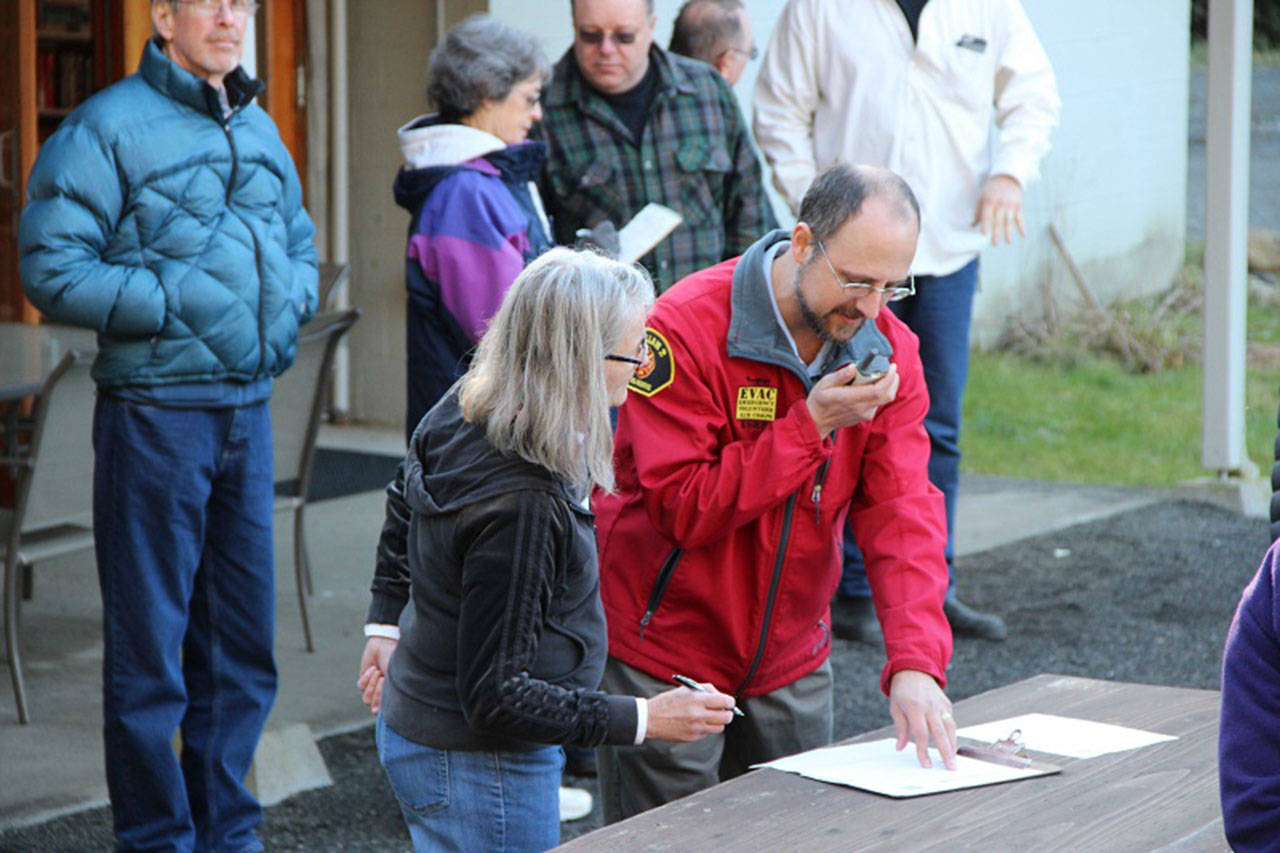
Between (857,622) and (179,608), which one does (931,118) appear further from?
(179,608)

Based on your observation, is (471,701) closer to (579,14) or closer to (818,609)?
(818,609)

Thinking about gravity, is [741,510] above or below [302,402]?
above

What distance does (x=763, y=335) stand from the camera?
314 centimetres

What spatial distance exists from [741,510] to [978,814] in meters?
0.69

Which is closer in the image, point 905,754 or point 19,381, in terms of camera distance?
point 905,754

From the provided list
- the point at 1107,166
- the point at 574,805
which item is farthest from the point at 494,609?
the point at 1107,166

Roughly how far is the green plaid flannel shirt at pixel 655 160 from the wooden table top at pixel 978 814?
2.53 m

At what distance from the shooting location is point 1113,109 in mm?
14086

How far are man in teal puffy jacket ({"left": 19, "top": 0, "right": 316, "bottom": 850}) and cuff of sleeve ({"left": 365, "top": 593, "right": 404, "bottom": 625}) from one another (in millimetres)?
1056

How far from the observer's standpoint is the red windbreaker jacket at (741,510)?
10.2 ft

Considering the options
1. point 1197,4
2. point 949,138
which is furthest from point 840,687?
point 1197,4

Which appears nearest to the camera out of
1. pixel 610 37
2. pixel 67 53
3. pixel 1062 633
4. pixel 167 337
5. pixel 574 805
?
pixel 167 337

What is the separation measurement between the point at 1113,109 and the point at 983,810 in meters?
12.3

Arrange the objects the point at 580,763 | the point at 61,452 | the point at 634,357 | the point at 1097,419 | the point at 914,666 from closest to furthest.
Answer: the point at 634,357, the point at 914,666, the point at 580,763, the point at 61,452, the point at 1097,419
